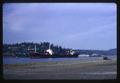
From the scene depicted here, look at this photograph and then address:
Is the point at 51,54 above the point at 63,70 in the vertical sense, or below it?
above

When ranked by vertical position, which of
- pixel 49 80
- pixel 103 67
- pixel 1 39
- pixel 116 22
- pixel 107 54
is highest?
pixel 116 22

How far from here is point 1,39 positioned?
187cm

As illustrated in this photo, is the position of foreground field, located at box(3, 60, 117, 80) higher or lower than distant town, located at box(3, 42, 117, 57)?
lower

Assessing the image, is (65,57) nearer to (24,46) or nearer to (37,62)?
(37,62)

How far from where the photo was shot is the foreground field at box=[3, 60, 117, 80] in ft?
6.07

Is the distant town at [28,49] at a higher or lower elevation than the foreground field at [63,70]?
higher

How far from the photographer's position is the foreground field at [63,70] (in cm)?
185

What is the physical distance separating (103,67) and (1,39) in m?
1.03

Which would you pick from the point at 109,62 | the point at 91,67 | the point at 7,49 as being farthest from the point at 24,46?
the point at 109,62

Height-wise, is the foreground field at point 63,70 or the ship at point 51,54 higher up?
the ship at point 51,54

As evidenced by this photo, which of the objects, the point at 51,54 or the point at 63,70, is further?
the point at 63,70

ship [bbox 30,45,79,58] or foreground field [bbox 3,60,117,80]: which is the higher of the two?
ship [bbox 30,45,79,58]

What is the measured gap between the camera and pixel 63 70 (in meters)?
1.92

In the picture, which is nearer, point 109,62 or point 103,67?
point 109,62
